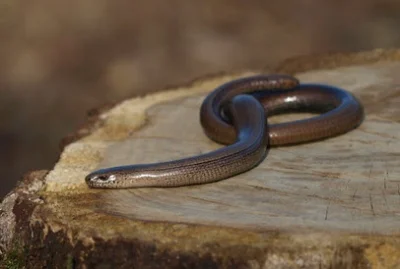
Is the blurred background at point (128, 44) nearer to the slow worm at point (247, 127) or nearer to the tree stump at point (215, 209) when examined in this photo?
the slow worm at point (247, 127)

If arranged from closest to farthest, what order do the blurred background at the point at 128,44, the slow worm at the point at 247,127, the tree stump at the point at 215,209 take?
the tree stump at the point at 215,209 → the slow worm at the point at 247,127 → the blurred background at the point at 128,44

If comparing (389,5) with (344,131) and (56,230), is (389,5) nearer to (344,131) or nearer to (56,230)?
(344,131)

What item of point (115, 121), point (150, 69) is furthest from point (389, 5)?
point (115, 121)

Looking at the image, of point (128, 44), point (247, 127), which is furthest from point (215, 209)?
point (128, 44)

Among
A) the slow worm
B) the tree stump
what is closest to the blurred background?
the slow worm

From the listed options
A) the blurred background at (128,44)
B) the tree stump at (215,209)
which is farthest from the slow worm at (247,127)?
the blurred background at (128,44)

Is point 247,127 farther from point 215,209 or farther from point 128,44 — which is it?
point 128,44

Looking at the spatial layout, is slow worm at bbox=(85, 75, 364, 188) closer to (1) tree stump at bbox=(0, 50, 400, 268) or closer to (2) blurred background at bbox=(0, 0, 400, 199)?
(1) tree stump at bbox=(0, 50, 400, 268)
